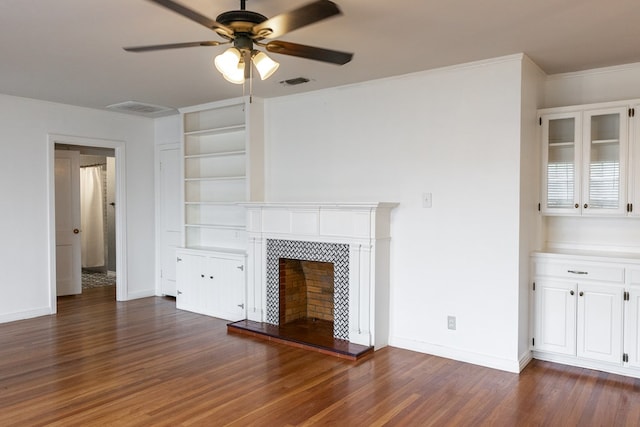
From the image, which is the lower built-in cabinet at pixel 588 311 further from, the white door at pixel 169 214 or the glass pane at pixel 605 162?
the white door at pixel 169 214

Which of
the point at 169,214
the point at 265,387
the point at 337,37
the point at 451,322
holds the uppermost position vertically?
the point at 337,37

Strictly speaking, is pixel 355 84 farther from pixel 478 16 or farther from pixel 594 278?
pixel 594 278

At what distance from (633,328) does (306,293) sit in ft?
9.91

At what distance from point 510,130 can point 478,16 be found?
1154mm

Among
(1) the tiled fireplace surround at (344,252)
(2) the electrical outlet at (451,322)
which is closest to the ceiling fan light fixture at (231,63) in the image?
(1) the tiled fireplace surround at (344,252)

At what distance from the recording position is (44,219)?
5684 mm

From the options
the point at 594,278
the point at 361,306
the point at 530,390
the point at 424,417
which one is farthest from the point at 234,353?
the point at 594,278

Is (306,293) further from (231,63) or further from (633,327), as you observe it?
(231,63)

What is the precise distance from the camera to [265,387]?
350 centimetres

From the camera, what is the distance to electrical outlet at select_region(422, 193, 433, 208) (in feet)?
14.0

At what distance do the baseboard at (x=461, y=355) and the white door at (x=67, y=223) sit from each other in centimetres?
501

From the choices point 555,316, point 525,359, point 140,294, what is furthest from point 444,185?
point 140,294

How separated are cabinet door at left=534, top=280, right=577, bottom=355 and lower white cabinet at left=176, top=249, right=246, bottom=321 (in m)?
2.97

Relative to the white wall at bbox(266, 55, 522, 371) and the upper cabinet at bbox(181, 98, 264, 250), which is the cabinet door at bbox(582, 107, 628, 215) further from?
the upper cabinet at bbox(181, 98, 264, 250)
